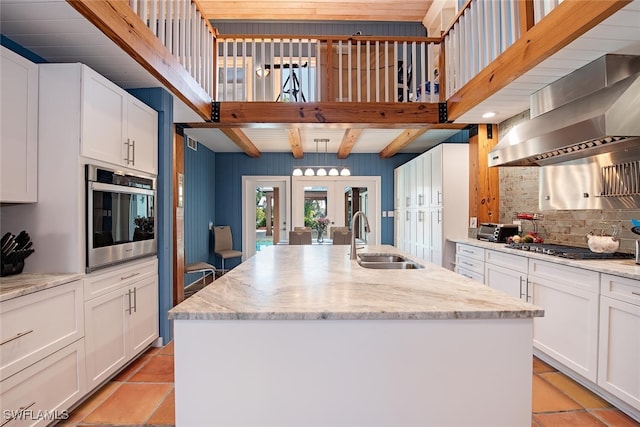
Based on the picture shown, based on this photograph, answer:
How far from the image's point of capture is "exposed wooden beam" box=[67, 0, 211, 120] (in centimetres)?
182

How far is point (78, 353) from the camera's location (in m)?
2.00

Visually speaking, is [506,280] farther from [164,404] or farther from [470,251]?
[164,404]

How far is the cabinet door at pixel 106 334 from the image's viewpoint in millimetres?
2100

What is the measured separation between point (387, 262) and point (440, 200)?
7.49 ft

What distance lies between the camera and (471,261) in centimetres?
377

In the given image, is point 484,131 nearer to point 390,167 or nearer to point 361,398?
point 390,167

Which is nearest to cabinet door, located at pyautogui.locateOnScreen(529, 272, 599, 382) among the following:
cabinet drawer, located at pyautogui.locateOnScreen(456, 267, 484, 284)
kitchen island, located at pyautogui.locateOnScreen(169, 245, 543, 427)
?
cabinet drawer, located at pyautogui.locateOnScreen(456, 267, 484, 284)

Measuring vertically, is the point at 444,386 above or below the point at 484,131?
below

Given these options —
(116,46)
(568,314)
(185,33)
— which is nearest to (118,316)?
(116,46)

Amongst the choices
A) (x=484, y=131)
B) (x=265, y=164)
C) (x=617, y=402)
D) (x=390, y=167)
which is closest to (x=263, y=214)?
(x=265, y=164)

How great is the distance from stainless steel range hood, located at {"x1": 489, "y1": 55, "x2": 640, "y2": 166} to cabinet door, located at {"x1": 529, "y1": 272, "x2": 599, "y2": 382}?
94 centimetres

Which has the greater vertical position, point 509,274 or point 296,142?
point 296,142

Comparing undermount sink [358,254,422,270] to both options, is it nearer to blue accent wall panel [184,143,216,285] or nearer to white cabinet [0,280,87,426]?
white cabinet [0,280,87,426]

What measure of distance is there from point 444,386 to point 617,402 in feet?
5.41
